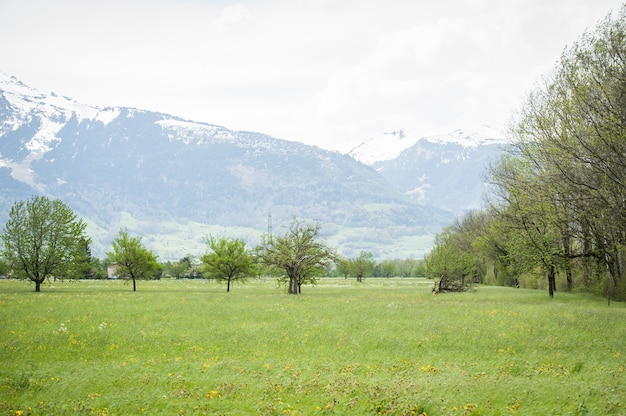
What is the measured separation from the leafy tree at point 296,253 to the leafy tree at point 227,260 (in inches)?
249

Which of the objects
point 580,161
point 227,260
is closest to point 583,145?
point 580,161

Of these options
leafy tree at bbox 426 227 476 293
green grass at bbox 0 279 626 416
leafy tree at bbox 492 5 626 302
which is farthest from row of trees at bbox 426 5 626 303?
leafy tree at bbox 426 227 476 293

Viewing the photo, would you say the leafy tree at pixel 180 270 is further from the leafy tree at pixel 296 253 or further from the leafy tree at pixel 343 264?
the leafy tree at pixel 296 253

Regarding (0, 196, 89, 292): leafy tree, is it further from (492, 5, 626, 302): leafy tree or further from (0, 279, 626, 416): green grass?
(492, 5, 626, 302): leafy tree

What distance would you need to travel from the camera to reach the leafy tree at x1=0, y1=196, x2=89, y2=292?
66406 millimetres

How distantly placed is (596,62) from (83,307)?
4089 cm

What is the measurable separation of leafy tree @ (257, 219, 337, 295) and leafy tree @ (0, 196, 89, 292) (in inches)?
1038

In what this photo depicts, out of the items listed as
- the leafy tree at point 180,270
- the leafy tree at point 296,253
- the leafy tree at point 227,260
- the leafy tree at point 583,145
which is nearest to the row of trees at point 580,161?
the leafy tree at point 583,145

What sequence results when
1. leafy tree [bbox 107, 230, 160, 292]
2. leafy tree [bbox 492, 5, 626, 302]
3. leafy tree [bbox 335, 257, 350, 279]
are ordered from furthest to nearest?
leafy tree [bbox 107, 230, 160, 292] → leafy tree [bbox 335, 257, 350, 279] → leafy tree [bbox 492, 5, 626, 302]

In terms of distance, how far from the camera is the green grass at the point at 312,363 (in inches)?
600

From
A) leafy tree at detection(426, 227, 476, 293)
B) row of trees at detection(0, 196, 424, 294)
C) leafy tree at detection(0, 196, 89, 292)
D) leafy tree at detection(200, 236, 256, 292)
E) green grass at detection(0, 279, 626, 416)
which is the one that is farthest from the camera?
leafy tree at detection(200, 236, 256, 292)

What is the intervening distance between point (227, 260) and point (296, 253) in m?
12.0

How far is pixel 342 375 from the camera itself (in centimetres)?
1861

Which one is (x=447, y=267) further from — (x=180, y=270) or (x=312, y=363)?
(x=180, y=270)
